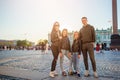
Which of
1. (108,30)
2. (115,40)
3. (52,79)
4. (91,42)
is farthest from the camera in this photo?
(108,30)

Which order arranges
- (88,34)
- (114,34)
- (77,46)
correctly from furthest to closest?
(114,34)
(77,46)
(88,34)

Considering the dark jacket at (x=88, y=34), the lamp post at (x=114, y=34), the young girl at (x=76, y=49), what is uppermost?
the lamp post at (x=114, y=34)

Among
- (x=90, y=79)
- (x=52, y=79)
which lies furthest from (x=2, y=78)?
(x=90, y=79)

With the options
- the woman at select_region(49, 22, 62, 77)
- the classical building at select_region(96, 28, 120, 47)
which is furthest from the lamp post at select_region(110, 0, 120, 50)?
the classical building at select_region(96, 28, 120, 47)

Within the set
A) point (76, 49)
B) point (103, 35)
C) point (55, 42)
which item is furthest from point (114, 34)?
point (103, 35)

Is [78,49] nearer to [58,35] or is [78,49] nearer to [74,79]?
[58,35]

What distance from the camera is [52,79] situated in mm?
6039

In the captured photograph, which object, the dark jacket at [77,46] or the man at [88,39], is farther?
the dark jacket at [77,46]

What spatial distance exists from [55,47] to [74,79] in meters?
1.28

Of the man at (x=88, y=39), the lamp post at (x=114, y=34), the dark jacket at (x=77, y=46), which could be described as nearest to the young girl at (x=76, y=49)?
the dark jacket at (x=77, y=46)

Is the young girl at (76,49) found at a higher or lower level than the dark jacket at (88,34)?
lower

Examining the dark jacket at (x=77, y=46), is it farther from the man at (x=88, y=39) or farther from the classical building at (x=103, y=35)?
the classical building at (x=103, y=35)

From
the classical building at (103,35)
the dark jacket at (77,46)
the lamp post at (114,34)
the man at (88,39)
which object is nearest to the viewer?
the man at (88,39)

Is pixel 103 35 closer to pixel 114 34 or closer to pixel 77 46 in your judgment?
pixel 114 34
